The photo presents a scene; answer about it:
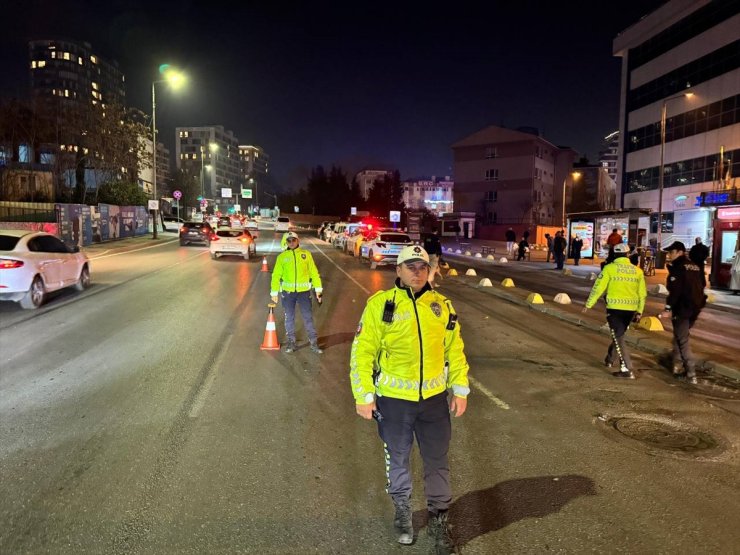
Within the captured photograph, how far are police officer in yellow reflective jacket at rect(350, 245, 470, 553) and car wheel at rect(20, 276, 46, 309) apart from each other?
11247 millimetres

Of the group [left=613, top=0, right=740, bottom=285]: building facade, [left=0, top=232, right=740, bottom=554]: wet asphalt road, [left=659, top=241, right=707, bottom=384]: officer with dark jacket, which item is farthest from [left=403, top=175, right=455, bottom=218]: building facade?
[left=0, top=232, right=740, bottom=554]: wet asphalt road

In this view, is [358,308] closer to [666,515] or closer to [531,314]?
[531,314]

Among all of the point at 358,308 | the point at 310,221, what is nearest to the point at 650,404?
the point at 358,308

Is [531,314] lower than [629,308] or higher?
lower

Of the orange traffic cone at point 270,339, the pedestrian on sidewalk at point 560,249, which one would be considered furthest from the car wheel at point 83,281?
the pedestrian on sidewalk at point 560,249

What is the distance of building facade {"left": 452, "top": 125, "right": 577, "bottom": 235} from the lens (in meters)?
74.3

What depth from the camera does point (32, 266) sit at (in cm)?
1212

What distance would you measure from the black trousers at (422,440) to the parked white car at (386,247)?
1923 centimetres

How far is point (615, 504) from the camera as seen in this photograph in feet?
13.5

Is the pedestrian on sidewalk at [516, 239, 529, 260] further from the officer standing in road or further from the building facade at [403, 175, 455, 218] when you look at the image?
the building facade at [403, 175, 455, 218]

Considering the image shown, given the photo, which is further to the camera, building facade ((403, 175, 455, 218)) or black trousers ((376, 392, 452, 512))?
building facade ((403, 175, 455, 218))

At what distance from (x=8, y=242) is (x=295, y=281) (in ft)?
25.2

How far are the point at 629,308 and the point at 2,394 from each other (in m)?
7.92

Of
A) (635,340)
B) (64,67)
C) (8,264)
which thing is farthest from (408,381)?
(64,67)
